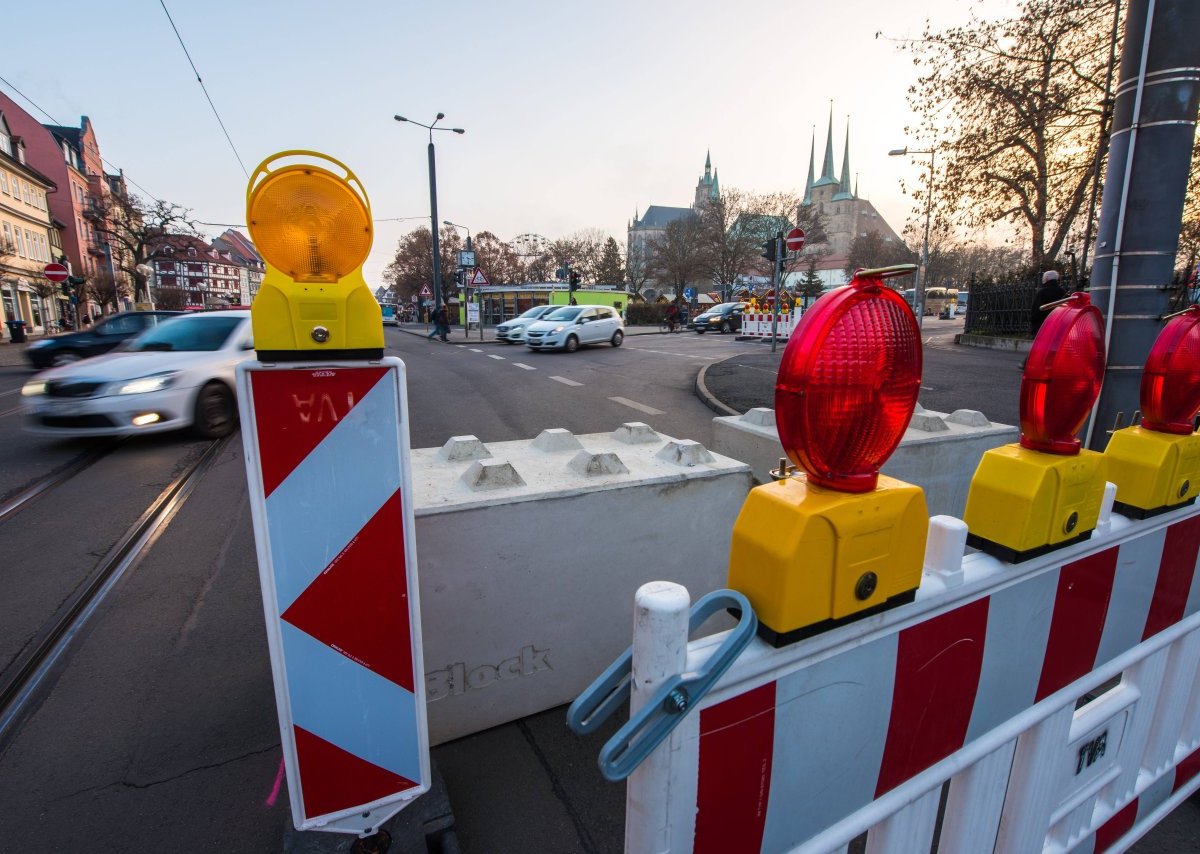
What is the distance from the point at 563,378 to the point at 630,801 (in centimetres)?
1196

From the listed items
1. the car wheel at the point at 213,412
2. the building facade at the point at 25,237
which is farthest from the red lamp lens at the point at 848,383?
the building facade at the point at 25,237

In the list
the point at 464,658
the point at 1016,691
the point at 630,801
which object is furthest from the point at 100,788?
the point at 1016,691

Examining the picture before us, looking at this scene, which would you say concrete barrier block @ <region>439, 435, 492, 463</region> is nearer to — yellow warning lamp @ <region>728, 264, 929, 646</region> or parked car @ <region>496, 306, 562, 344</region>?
yellow warning lamp @ <region>728, 264, 929, 646</region>

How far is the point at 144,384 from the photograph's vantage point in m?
6.48

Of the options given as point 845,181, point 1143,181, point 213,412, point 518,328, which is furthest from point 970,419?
point 845,181

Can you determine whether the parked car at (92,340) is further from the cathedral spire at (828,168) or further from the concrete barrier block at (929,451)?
the cathedral spire at (828,168)

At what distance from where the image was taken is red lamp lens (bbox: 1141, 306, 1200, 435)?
1501 millimetres

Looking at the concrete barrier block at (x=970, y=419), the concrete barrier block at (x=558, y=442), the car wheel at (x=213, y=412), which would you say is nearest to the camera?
the concrete barrier block at (x=558, y=442)

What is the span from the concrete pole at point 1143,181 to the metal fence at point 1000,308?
60.9 feet

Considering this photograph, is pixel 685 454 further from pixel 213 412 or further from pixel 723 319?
pixel 723 319

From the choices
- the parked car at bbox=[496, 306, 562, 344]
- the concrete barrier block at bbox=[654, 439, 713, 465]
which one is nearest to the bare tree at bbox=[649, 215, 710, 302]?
the parked car at bbox=[496, 306, 562, 344]

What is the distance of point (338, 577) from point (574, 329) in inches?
733

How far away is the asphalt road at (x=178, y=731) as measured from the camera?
1.87 metres

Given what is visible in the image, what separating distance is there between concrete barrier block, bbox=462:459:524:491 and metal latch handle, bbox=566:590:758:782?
4.14 feet
